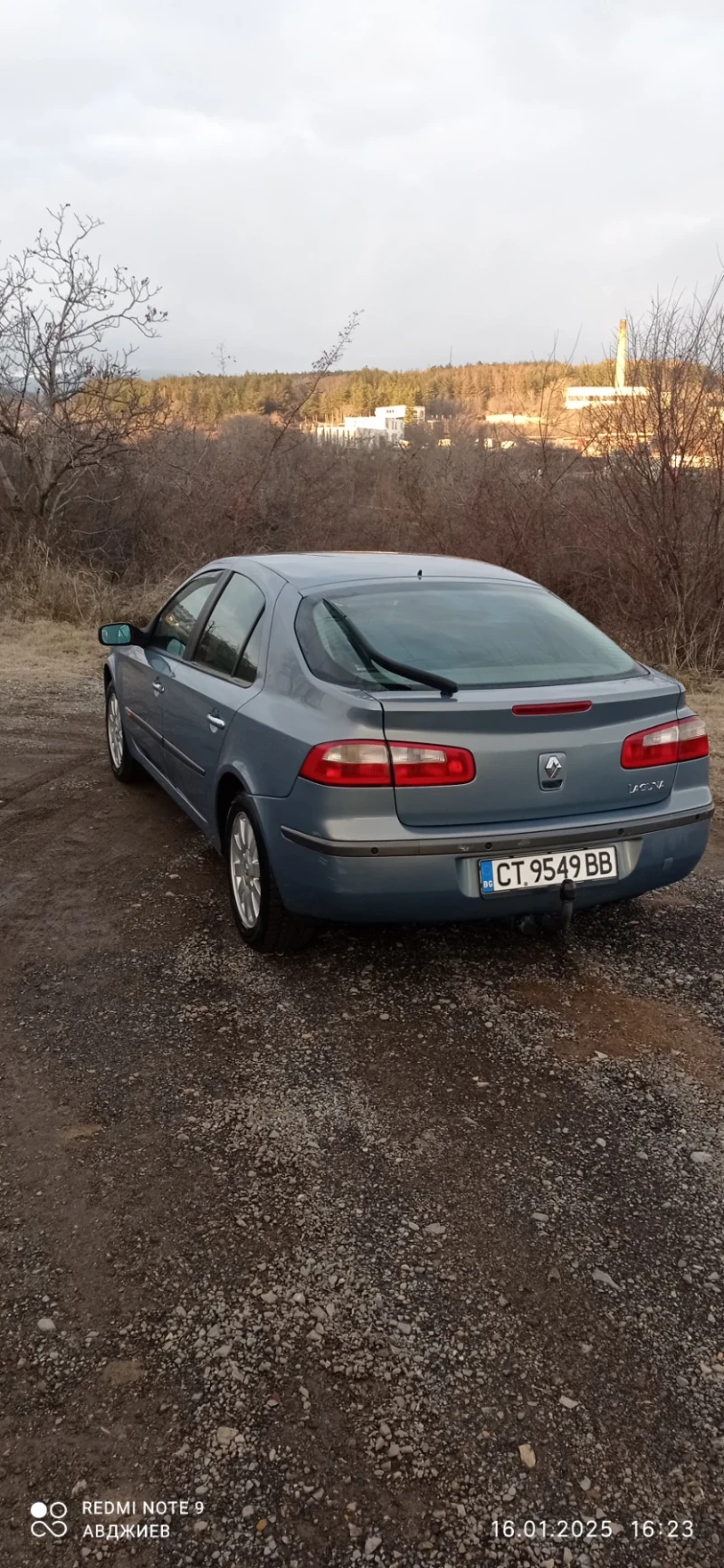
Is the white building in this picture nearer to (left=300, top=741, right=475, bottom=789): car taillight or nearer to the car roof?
the car roof

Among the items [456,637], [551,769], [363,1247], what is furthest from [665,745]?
[363,1247]

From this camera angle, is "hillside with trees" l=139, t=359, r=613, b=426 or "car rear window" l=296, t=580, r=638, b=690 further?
"hillside with trees" l=139, t=359, r=613, b=426

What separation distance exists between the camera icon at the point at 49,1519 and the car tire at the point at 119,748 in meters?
4.89

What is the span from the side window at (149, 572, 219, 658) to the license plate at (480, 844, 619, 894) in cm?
236

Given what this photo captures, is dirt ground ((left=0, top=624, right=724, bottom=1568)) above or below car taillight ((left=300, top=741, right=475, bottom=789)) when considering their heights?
below

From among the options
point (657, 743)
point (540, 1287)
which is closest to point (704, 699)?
point (657, 743)

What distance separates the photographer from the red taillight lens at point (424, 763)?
11.2ft

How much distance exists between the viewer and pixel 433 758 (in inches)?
135

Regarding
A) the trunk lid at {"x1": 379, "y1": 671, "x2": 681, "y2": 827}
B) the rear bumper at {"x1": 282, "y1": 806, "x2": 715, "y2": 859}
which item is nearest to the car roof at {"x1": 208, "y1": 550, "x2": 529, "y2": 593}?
the trunk lid at {"x1": 379, "y1": 671, "x2": 681, "y2": 827}

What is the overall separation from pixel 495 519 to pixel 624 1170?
37.1ft

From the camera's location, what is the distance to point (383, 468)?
2047cm

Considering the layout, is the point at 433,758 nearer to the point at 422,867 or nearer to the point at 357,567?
the point at 422,867

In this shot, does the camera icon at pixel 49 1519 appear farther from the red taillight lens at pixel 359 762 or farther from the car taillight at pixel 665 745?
the car taillight at pixel 665 745

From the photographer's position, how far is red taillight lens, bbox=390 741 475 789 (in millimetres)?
3416
